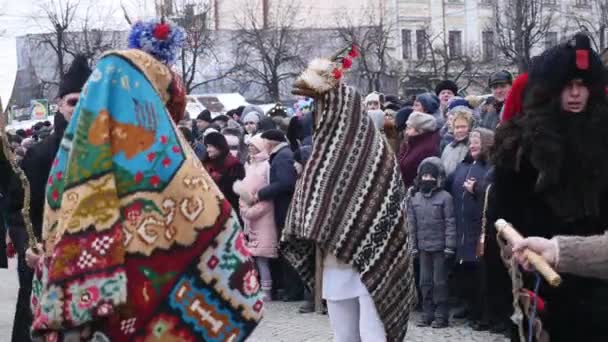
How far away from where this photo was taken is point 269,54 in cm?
3966

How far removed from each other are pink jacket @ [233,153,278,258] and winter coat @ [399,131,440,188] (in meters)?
1.63

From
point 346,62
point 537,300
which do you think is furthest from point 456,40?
point 537,300

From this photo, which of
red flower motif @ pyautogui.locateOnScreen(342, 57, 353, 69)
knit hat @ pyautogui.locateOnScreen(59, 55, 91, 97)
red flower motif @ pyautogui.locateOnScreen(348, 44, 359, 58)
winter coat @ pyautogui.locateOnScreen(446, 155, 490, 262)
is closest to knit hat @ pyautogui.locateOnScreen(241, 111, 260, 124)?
winter coat @ pyautogui.locateOnScreen(446, 155, 490, 262)

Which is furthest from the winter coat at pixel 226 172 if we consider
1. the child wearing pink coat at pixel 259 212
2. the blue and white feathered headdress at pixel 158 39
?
the blue and white feathered headdress at pixel 158 39

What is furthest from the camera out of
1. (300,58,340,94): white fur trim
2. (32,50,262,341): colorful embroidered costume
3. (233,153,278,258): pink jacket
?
(233,153,278,258): pink jacket

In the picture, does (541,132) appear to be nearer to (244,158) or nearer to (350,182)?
(350,182)

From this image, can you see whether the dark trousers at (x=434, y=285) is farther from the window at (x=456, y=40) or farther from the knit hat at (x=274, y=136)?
the window at (x=456, y=40)

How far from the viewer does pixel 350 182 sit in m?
6.02

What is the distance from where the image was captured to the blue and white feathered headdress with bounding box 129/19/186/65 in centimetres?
377

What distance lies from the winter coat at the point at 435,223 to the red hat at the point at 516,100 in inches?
182

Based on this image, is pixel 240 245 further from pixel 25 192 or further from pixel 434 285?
pixel 434 285

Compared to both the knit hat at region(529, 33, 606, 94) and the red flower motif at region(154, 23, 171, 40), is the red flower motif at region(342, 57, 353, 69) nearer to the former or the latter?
the knit hat at region(529, 33, 606, 94)

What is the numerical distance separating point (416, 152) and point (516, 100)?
5.66 metres

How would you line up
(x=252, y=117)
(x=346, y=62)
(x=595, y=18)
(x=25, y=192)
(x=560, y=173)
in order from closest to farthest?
(x=560, y=173) < (x=25, y=192) < (x=346, y=62) < (x=252, y=117) < (x=595, y=18)
